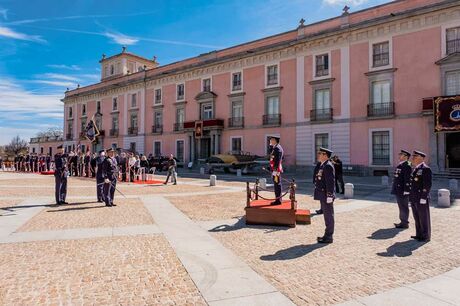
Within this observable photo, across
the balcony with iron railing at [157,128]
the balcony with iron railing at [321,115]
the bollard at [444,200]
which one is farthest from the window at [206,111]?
the bollard at [444,200]

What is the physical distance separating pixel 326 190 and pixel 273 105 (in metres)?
24.4

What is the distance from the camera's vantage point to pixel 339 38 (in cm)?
2638

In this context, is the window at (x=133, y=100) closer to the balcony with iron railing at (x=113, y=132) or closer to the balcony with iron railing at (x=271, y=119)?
the balcony with iron railing at (x=113, y=132)

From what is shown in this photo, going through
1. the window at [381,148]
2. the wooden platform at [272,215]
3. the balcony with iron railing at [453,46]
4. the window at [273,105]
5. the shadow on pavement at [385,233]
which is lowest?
the shadow on pavement at [385,233]

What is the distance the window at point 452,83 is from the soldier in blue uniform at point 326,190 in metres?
19.6

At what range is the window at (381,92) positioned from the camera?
24391 mm

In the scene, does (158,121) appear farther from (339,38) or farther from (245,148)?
(339,38)

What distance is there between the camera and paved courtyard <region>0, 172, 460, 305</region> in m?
4.14

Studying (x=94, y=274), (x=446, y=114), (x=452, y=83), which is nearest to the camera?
(x=94, y=274)

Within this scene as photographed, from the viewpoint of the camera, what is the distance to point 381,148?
24672 mm

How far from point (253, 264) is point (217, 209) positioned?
5.20m

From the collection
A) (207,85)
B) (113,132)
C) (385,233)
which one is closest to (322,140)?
(207,85)

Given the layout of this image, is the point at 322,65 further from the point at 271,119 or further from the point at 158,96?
the point at 158,96

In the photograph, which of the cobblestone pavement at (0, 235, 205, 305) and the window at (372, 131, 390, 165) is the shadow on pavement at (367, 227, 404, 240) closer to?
the cobblestone pavement at (0, 235, 205, 305)
